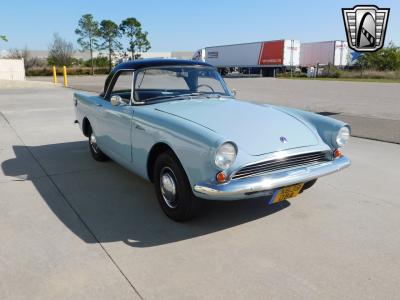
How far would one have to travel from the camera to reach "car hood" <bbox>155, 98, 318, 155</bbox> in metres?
3.07

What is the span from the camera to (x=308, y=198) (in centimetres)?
394

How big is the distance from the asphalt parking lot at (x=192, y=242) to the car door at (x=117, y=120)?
443 millimetres

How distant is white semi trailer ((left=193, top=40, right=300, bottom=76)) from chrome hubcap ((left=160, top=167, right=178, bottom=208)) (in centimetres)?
3694

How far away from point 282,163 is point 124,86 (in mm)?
2344

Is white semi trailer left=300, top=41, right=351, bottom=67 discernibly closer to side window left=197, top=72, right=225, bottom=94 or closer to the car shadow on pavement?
side window left=197, top=72, right=225, bottom=94

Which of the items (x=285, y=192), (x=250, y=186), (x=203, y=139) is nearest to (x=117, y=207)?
(x=203, y=139)

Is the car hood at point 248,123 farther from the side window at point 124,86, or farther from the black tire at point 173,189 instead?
the side window at point 124,86

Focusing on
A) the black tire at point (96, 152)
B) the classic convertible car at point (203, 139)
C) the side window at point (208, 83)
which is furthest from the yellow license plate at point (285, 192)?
the black tire at point (96, 152)

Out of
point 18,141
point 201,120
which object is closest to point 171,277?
point 201,120

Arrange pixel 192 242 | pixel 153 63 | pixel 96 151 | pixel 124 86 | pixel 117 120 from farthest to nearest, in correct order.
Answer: pixel 96 151 → pixel 124 86 → pixel 153 63 → pixel 117 120 → pixel 192 242

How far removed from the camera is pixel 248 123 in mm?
3369

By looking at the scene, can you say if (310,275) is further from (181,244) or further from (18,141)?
(18,141)

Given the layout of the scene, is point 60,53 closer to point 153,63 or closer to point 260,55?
point 260,55

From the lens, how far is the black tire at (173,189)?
3.12 metres
